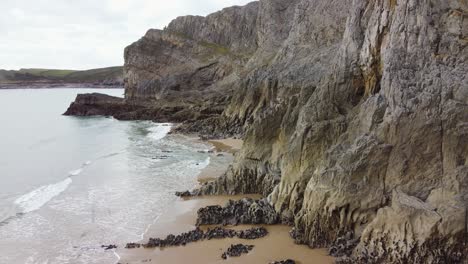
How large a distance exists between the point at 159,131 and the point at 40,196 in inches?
1105

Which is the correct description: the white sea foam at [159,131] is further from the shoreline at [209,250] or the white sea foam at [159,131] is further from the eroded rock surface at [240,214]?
the eroded rock surface at [240,214]

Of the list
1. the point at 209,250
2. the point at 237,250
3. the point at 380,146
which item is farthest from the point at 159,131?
the point at 380,146

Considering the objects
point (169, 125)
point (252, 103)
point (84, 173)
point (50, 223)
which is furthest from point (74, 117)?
point (50, 223)

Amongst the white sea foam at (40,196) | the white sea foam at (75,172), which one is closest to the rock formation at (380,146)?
the white sea foam at (40,196)

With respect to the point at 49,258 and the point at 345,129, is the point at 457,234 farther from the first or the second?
the point at 49,258

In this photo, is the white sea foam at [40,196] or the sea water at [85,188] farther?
the white sea foam at [40,196]

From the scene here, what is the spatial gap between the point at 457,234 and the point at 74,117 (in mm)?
74847

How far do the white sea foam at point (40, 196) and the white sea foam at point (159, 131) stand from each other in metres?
19.1

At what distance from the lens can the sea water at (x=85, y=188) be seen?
1872 cm

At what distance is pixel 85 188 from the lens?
92.9 ft

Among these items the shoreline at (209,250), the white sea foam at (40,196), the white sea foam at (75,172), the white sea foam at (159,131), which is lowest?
the white sea foam at (159,131)

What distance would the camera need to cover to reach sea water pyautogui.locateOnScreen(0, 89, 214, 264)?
18719mm

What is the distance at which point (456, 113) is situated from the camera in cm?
1400

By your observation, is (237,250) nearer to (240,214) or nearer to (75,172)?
(240,214)
